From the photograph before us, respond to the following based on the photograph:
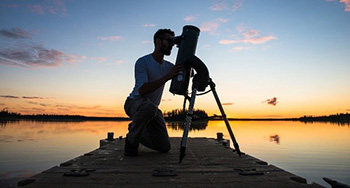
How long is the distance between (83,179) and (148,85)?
1.96 m

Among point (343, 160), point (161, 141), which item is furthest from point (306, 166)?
point (161, 141)

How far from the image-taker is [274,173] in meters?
2.63

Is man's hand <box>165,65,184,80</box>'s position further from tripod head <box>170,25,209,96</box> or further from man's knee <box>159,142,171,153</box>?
man's knee <box>159,142,171,153</box>

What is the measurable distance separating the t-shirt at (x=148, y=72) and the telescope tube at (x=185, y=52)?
2.04 feet

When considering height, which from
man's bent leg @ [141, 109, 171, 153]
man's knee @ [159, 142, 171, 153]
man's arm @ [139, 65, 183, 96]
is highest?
man's arm @ [139, 65, 183, 96]

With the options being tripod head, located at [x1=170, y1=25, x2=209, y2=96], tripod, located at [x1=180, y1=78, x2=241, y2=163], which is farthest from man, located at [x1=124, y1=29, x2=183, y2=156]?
tripod, located at [x1=180, y1=78, x2=241, y2=163]

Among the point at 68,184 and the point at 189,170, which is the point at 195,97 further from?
the point at 68,184

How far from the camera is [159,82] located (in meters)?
3.90

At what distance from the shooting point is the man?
4246 mm

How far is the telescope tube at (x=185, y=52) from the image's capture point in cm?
397

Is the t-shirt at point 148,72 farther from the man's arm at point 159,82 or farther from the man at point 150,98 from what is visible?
the man's arm at point 159,82

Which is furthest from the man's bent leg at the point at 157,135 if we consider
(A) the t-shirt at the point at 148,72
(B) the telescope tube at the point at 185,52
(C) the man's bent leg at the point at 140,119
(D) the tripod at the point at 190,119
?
(D) the tripod at the point at 190,119

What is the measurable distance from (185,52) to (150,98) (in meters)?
1.26

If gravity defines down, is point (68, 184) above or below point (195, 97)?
below
